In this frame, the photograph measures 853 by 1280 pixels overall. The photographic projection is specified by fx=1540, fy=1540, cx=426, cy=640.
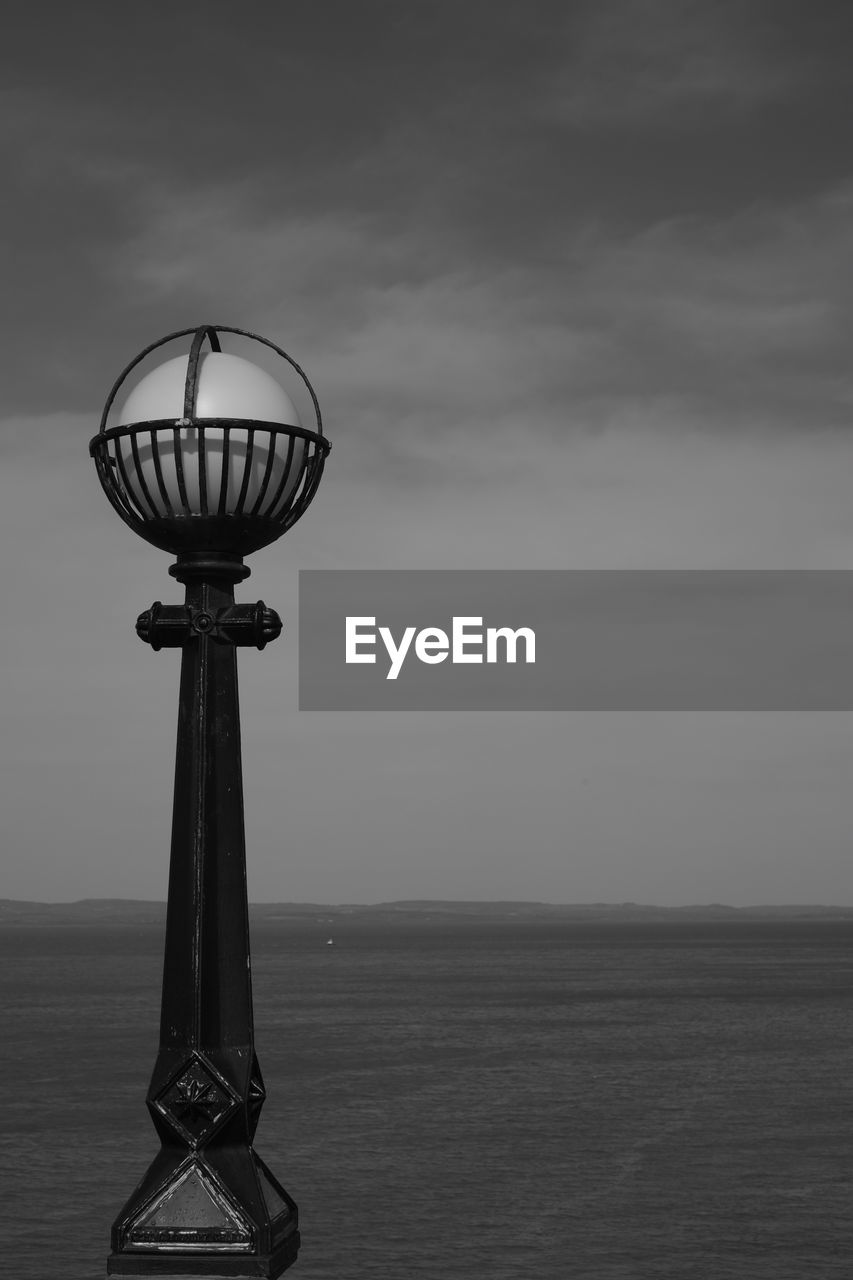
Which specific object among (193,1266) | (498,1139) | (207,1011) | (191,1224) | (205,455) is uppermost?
(205,455)

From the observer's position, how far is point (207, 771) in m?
5.14

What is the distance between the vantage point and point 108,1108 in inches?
2472

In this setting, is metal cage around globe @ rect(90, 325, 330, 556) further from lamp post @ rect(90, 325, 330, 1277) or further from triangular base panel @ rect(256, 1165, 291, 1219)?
triangular base panel @ rect(256, 1165, 291, 1219)

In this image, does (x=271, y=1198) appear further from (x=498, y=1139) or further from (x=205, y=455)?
(x=498, y=1139)

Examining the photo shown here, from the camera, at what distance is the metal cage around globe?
5.21 metres

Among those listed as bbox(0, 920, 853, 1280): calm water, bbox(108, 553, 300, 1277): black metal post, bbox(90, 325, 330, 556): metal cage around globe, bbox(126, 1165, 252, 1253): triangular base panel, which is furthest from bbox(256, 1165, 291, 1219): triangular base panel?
bbox(0, 920, 853, 1280): calm water

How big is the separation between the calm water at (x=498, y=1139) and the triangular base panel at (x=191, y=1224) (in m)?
36.5

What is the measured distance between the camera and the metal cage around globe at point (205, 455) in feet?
17.1

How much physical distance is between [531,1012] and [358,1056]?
3166 cm

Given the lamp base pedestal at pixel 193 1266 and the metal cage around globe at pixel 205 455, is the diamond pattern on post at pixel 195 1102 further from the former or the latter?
the metal cage around globe at pixel 205 455

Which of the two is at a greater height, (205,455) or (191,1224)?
(205,455)

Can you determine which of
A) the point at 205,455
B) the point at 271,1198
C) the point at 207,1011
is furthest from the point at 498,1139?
the point at 205,455

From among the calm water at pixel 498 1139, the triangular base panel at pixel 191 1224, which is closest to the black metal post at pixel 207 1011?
the triangular base panel at pixel 191 1224

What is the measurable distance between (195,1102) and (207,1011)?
0.95 feet
